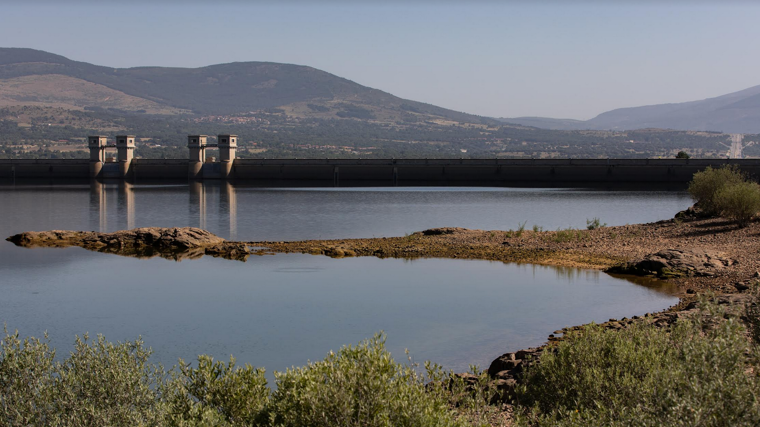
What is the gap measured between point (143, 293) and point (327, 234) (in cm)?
1227

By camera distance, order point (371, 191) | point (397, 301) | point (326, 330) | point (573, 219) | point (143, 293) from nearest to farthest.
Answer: point (326, 330) → point (397, 301) → point (143, 293) → point (573, 219) → point (371, 191)

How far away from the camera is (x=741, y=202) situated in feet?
73.4

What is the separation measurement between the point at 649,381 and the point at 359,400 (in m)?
2.60

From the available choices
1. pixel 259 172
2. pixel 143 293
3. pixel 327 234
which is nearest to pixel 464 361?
pixel 143 293

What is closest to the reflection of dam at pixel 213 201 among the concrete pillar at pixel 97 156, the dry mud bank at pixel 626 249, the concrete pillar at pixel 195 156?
the concrete pillar at pixel 195 156

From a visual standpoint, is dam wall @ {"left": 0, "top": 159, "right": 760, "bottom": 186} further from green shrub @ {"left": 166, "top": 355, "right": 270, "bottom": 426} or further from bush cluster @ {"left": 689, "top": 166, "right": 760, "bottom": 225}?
green shrub @ {"left": 166, "top": 355, "right": 270, "bottom": 426}

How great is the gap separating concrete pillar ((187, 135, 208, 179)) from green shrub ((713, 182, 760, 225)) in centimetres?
5162

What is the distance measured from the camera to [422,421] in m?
6.13

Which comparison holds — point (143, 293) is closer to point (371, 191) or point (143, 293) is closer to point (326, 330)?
point (326, 330)

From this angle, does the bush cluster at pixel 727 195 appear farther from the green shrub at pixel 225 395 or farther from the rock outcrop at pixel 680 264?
the green shrub at pixel 225 395

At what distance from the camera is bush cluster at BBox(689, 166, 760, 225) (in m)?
22.3

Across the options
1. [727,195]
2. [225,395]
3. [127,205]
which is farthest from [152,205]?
[225,395]

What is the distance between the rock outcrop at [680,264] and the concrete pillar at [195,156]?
53.7 m

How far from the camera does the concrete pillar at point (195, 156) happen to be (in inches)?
2655
